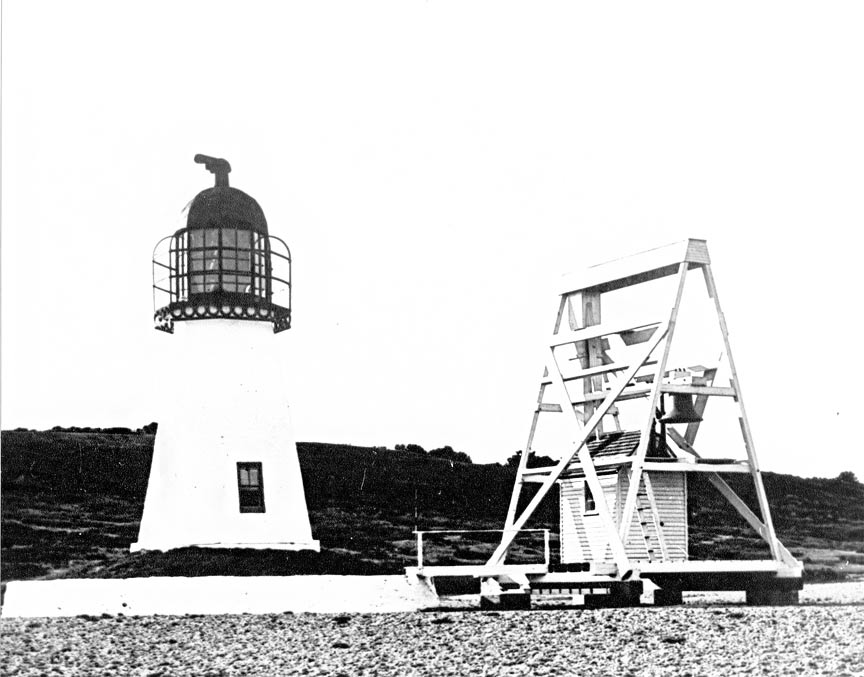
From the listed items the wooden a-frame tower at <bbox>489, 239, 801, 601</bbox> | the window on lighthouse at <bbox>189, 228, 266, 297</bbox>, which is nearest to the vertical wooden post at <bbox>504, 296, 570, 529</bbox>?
the wooden a-frame tower at <bbox>489, 239, 801, 601</bbox>

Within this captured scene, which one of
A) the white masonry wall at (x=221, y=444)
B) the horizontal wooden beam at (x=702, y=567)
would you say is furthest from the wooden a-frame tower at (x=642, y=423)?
the white masonry wall at (x=221, y=444)

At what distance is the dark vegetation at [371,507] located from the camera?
32.5 m

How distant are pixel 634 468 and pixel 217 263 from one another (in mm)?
8133

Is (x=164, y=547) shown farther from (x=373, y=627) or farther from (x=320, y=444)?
(x=320, y=444)

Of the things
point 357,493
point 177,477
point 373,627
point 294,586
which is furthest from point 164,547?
point 357,493

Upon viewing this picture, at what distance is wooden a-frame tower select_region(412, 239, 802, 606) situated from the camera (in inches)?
896

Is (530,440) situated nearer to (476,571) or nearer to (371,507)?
(476,571)

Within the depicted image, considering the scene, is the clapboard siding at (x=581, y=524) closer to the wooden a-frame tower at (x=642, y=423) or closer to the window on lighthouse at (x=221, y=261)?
the wooden a-frame tower at (x=642, y=423)

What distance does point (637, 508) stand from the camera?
78.9ft

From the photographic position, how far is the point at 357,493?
42.2 m

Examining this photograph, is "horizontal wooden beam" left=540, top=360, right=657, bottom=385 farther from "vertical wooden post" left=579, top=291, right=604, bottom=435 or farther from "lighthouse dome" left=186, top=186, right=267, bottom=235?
"lighthouse dome" left=186, top=186, right=267, bottom=235

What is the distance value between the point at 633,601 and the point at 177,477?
26.4 feet

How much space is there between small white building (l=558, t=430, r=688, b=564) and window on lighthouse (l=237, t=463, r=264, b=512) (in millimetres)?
5541

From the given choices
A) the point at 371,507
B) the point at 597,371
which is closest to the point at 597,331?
the point at 597,371
